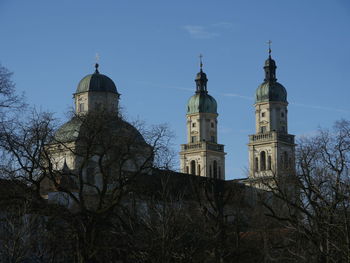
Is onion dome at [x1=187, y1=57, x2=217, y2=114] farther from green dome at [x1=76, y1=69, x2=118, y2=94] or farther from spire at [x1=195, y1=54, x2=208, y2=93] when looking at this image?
green dome at [x1=76, y1=69, x2=118, y2=94]

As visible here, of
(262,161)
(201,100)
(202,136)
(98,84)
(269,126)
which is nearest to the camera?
(98,84)

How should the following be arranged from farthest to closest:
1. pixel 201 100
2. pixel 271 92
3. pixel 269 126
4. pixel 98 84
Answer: pixel 201 100 → pixel 271 92 → pixel 269 126 → pixel 98 84

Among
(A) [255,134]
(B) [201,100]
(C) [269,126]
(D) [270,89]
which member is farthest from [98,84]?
(B) [201,100]

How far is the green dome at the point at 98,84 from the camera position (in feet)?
333

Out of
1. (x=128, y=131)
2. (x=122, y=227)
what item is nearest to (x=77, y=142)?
(x=128, y=131)

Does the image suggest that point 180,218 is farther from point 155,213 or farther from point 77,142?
point 77,142

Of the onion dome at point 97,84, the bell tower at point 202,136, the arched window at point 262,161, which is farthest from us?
the bell tower at point 202,136

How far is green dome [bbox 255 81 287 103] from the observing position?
126475 millimetres

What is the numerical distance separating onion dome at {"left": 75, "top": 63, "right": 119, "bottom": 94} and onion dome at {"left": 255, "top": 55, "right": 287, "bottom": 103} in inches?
1211

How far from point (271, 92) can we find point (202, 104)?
35.2 ft

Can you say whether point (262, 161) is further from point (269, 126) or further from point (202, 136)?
point (202, 136)

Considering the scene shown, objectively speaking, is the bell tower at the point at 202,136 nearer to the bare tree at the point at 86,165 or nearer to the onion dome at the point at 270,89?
the onion dome at the point at 270,89

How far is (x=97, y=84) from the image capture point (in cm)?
10194

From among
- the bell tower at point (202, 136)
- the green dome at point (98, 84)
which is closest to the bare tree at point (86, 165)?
the green dome at point (98, 84)
